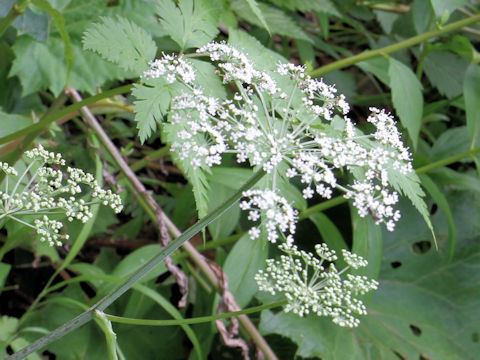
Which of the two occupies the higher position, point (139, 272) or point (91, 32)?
point (91, 32)

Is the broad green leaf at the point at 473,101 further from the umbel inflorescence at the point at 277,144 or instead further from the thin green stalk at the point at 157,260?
the thin green stalk at the point at 157,260

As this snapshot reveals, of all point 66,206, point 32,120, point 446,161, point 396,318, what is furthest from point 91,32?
point 396,318

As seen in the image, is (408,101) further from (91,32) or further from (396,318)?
(91,32)

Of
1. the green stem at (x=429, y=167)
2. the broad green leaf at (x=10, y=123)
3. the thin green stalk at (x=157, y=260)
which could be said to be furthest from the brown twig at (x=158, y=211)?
the thin green stalk at (x=157, y=260)

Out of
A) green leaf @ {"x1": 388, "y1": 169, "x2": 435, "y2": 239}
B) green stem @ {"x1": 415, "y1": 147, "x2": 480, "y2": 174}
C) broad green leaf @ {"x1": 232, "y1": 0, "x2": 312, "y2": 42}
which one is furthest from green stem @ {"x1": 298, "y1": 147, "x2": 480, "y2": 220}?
green leaf @ {"x1": 388, "y1": 169, "x2": 435, "y2": 239}

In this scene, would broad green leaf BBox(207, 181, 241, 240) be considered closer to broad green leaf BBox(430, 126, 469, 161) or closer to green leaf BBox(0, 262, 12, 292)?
green leaf BBox(0, 262, 12, 292)

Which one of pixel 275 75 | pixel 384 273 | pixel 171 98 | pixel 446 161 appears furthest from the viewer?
pixel 384 273
